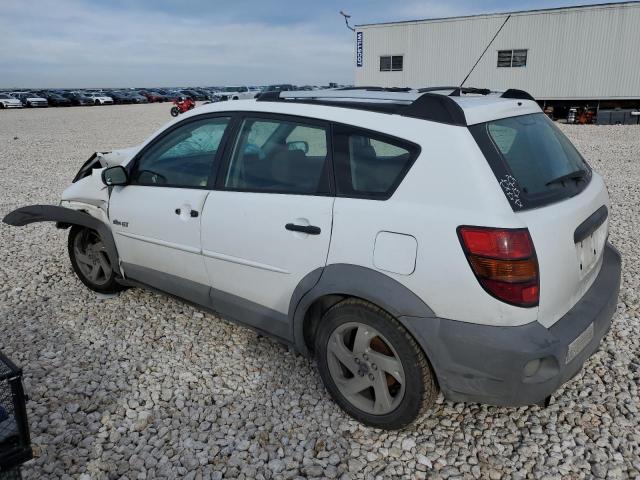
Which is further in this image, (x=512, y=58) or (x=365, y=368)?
(x=512, y=58)

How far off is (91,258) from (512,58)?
2231 cm

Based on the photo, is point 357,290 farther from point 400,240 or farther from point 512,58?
point 512,58

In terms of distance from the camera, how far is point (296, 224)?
9.17 feet

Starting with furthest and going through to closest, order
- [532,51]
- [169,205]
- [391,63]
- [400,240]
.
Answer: [391,63], [532,51], [169,205], [400,240]

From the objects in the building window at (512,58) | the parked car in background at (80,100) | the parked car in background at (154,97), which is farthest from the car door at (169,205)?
the parked car in background at (154,97)

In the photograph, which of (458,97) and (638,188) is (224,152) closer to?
(458,97)

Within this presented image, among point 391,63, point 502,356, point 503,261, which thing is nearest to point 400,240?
point 503,261

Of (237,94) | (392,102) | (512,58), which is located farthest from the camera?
(512,58)

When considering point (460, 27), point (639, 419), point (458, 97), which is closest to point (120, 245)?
point (458, 97)

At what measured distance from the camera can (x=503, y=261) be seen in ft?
7.32

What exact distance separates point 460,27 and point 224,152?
22158 mm

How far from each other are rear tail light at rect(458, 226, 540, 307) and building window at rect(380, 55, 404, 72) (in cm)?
2390

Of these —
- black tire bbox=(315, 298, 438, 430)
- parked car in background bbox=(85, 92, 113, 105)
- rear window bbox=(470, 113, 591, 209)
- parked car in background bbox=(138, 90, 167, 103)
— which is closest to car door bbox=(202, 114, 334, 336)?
black tire bbox=(315, 298, 438, 430)

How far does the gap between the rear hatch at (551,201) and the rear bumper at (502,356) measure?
0.37ft
